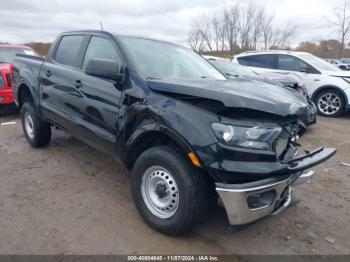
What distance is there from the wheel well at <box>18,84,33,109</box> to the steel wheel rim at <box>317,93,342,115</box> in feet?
24.3

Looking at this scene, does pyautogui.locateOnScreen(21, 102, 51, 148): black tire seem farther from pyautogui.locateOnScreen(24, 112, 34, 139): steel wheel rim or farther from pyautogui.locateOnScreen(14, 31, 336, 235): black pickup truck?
pyautogui.locateOnScreen(14, 31, 336, 235): black pickup truck

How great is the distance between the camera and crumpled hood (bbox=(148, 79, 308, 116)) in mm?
2463

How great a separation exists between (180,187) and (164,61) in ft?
5.26

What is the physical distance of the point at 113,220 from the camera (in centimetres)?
318

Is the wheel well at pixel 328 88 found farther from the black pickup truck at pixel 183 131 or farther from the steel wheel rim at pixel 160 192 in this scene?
the steel wheel rim at pixel 160 192

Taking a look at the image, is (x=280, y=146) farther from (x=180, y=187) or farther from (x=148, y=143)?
(x=148, y=143)

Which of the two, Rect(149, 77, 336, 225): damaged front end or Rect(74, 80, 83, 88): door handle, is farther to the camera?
Rect(74, 80, 83, 88): door handle

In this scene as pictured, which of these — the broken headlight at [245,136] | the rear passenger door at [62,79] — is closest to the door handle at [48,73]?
the rear passenger door at [62,79]

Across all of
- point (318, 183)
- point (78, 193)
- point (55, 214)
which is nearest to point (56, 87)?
point (78, 193)

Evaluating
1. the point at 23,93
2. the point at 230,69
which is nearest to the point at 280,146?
the point at 23,93

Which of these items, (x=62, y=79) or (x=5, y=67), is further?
(x=5, y=67)

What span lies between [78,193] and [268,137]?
94.0 inches

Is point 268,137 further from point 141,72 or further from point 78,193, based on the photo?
point 78,193

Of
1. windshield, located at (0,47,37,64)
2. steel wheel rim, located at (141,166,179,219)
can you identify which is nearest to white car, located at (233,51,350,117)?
windshield, located at (0,47,37,64)
